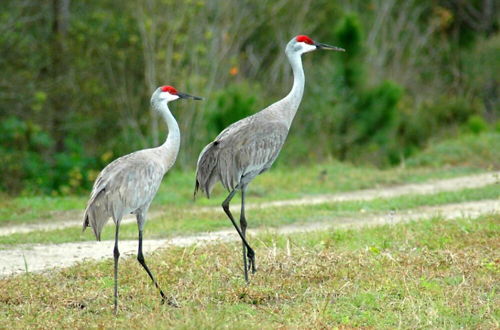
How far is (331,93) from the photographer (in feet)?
57.1

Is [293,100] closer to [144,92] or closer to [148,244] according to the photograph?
[148,244]

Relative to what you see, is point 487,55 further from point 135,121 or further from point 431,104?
point 135,121

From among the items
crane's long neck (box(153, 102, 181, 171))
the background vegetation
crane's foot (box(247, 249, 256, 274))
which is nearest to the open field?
crane's foot (box(247, 249, 256, 274))

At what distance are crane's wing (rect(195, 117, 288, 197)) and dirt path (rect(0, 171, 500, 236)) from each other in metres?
3.40

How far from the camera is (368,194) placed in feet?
40.6

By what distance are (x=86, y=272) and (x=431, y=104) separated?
1684 centimetres

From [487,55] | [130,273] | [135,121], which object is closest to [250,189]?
[135,121]

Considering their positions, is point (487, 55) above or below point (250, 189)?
above

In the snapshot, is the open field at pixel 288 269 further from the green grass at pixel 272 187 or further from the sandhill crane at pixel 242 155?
the sandhill crane at pixel 242 155

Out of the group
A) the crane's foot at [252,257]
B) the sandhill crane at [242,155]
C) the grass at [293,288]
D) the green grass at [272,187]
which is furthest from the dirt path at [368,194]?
the crane's foot at [252,257]

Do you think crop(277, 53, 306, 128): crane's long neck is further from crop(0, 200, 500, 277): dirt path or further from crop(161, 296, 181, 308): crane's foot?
crop(161, 296, 181, 308): crane's foot

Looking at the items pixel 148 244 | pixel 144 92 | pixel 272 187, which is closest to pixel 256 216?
pixel 148 244

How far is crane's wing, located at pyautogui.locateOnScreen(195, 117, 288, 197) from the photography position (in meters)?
7.19

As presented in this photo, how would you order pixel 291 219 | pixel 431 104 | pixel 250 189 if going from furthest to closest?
1. pixel 431 104
2. pixel 250 189
3. pixel 291 219
